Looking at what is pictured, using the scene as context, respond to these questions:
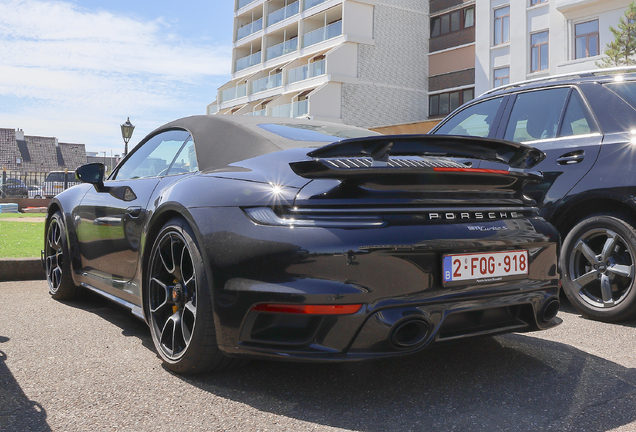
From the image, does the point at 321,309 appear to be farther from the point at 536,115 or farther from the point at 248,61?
the point at 248,61

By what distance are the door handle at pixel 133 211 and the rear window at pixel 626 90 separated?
3.30 meters

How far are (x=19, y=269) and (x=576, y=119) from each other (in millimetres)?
5355

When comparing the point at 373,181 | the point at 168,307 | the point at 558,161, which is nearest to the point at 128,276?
the point at 168,307

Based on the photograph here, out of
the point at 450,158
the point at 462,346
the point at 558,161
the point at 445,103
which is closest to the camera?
the point at 450,158

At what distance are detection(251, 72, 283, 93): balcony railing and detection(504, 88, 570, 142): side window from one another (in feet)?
107

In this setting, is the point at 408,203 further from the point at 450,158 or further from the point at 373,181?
the point at 450,158

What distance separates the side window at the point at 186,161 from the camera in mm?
3219

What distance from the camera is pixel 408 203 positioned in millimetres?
2449

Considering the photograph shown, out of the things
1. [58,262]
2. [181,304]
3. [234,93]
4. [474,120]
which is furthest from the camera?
[234,93]

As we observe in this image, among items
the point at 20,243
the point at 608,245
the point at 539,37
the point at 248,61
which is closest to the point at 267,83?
the point at 248,61

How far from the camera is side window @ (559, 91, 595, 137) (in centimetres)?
421

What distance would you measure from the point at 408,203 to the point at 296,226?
0.48m

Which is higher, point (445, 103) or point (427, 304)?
point (445, 103)

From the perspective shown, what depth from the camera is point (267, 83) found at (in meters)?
38.2
